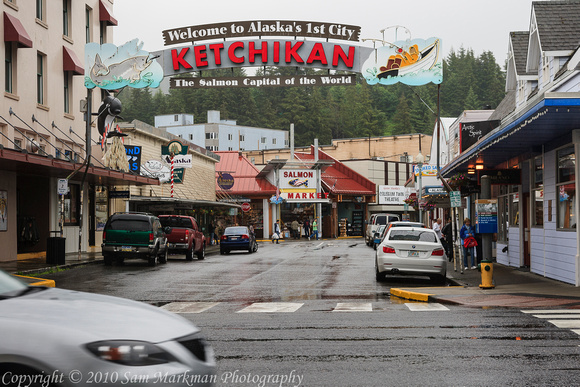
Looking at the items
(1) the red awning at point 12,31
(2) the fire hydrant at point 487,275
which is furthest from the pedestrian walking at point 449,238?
(1) the red awning at point 12,31

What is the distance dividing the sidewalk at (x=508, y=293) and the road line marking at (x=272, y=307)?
2.96m

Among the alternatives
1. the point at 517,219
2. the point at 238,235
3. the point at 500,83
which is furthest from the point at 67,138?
the point at 500,83

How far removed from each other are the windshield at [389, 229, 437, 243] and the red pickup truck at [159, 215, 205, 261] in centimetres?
1306

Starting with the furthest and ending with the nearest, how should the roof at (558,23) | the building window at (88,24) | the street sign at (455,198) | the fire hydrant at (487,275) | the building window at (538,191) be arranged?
the building window at (88,24) < the street sign at (455,198) < the roof at (558,23) < the building window at (538,191) < the fire hydrant at (487,275)

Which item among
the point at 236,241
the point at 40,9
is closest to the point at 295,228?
the point at 236,241

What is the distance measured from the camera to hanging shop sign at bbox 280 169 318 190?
62125mm

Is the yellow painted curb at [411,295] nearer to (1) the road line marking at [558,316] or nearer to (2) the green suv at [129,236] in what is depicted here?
(1) the road line marking at [558,316]

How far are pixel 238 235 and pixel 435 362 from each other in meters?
30.7

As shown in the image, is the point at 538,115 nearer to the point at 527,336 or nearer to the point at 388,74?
the point at 527,336

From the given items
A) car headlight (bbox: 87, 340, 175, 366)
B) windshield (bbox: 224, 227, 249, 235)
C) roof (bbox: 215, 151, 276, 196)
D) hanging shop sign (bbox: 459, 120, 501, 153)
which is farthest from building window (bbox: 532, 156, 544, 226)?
roof (bbox: 215, 151, 276, 196)

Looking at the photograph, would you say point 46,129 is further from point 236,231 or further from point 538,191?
point 538,191

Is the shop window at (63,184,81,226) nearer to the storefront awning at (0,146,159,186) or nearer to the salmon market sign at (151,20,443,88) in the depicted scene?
the storefront awning at (0,146,159,186)

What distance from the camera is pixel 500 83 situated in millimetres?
123562

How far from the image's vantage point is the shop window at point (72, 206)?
1341 inches
